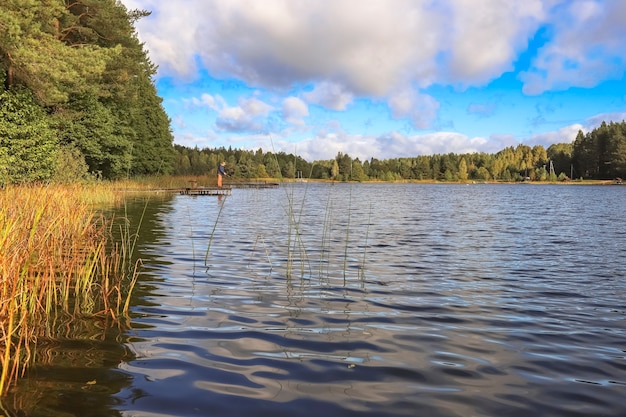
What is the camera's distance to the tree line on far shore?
111 m

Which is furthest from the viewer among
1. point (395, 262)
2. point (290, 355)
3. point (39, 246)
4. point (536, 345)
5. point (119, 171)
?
point (119, 171)

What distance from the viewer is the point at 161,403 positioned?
326cm

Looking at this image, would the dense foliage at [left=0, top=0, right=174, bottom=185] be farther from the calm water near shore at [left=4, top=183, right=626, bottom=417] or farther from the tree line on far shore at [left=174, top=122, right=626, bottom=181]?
the tree line on far shore at [left=174, top=122, right=626, bottom=181]

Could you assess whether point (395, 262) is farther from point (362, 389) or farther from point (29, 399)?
point (29, 399)

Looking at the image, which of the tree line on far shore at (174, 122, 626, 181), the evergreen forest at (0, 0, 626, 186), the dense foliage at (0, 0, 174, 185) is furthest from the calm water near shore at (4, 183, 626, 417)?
the tree line on far shore at (174, 122, 626, 181)

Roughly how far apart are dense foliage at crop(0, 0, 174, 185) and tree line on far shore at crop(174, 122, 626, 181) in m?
47.1

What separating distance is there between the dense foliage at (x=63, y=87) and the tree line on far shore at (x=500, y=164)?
155 ft

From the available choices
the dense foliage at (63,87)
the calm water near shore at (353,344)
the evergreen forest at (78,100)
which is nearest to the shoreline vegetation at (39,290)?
the calm water near shore at (353,344)

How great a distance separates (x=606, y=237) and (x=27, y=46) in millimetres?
21655

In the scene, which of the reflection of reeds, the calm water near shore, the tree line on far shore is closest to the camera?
the calm water near shore

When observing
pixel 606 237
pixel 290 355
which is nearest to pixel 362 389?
pixel 290 355

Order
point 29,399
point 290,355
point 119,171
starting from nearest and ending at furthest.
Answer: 1. point 29,399
2. point 290,355
3. point 119,171

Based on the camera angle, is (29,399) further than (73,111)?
No

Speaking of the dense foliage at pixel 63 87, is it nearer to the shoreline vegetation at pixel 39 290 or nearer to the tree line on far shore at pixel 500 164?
the shoreline vegetation at pixel 39 290
